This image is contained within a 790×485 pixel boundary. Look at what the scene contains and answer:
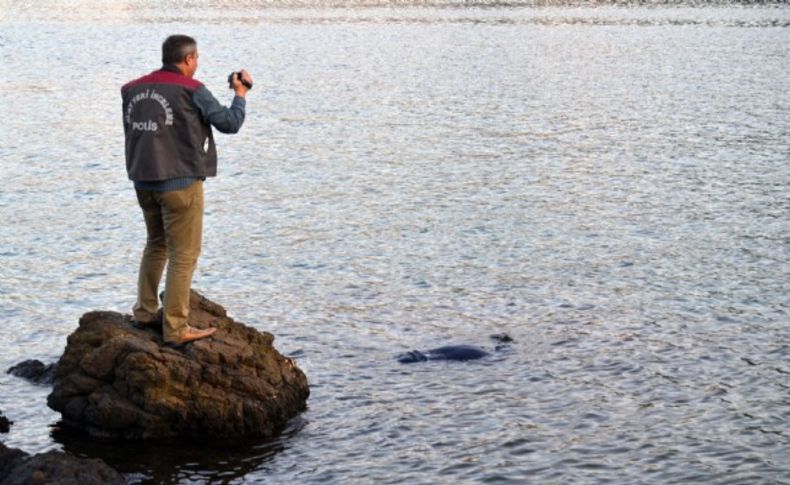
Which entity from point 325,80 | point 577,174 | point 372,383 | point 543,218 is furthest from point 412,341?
point 325,80

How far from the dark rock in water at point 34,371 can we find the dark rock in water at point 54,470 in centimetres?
368

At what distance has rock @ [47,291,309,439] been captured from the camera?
13812mm

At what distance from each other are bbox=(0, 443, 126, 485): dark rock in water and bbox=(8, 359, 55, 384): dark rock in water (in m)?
3.68

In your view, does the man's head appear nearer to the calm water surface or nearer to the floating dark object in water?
the calm water surface

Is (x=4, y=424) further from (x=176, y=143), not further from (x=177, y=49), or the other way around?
(x=177, y=49)

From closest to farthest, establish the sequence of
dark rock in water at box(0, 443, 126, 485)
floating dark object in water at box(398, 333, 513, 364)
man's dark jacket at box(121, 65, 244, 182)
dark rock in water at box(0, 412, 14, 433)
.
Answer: dark rock in water at box(0, 443, 126, 485) < man's dark jacket at box(121, 65, 244, 182) < dark rock in water at box(0, 412, 14, 433) < floating dark object in water at box(398, 333, 513, 364)

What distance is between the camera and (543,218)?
1067 inches

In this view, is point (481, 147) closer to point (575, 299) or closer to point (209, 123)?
point (575, 299)

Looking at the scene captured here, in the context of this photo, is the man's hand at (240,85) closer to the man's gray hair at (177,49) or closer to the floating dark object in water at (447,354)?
the man's gray hair at (177,49)

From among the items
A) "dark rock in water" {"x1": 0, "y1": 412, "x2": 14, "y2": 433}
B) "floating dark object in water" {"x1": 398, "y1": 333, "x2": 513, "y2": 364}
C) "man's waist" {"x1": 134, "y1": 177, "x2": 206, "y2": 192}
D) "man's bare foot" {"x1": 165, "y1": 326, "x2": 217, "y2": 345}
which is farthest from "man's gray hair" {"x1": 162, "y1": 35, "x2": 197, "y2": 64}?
"floating dark object in water" {"x1": 398, "y1": 333, "x2": 513, "y2": 364}

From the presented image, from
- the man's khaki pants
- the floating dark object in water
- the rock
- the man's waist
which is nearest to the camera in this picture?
the man's waist

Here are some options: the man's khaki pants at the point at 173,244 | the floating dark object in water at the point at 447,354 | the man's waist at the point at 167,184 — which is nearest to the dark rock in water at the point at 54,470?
the man's khaki pants at the point at 173,244

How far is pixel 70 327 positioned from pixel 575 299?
787 cm

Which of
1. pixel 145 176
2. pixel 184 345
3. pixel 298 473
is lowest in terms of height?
pixel 298 473
